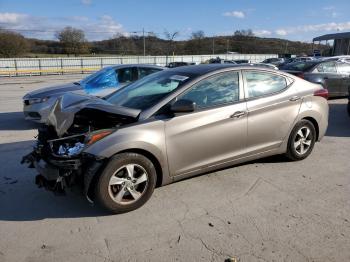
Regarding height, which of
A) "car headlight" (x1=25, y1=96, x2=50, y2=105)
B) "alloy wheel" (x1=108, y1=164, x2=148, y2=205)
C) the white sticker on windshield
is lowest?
"alloy wheel" (x1=108, y1=164, x2=148, y2=205)

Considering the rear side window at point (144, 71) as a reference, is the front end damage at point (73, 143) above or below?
below

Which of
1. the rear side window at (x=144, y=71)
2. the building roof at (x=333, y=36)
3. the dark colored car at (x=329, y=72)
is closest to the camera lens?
the rear side window at (x=144, y=71)

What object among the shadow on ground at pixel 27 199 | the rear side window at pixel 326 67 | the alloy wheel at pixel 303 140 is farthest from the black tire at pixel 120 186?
the rear side window at pixel 326 67

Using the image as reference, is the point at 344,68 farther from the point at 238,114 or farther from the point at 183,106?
the point at 183,106

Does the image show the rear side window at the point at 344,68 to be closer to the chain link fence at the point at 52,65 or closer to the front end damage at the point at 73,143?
the front end damage at the point at 73,143

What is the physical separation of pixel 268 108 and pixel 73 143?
2.69 metres

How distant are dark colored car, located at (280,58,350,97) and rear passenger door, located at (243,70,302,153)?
6.74 metres

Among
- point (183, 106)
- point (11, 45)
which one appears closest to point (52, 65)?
point (11, 45)

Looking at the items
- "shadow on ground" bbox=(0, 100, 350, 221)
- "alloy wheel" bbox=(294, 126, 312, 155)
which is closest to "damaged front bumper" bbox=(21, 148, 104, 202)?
"shadow on ground" bbox=(0, 100, 350, 221)

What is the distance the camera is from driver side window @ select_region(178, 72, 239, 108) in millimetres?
4484

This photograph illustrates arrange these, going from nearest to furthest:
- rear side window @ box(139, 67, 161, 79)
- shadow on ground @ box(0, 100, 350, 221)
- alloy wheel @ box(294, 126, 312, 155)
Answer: shadow on ground @ box(0, 100, 350, 221)
alloy wheel @ box(294, 126, 312, 155)
rear side window @ box(139, 67, 161, 79)

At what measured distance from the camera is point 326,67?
1198 cm

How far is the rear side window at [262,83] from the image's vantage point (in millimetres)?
4961

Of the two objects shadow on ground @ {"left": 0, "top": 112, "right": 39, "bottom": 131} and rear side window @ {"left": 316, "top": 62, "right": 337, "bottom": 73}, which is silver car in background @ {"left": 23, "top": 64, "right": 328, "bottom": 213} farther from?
rear side window @ {"left": 316, "top": 62, "right": 337, "bottom": 73}
